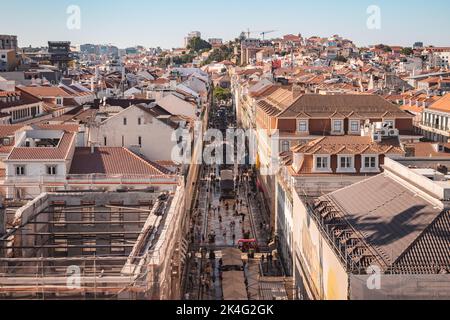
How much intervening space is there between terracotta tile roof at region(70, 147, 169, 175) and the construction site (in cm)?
866

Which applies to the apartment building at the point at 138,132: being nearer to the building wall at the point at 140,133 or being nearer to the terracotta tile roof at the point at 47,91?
the building wall at the point at 140,133

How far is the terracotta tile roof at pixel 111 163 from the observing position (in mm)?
38875

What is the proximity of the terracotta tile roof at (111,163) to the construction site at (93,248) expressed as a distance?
866 centimetres

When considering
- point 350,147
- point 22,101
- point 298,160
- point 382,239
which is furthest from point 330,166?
point 22,101

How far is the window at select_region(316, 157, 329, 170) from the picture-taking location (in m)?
38.0

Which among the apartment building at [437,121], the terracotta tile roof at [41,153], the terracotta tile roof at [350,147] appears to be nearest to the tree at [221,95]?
the apartment building at [437,121]

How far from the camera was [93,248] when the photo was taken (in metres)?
26.8

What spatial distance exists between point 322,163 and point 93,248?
49.1ft

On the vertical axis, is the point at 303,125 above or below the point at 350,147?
below

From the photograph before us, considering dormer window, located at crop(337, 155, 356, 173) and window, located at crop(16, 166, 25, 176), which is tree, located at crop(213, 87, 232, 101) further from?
dormer window, located at crop(337, 155, 356, 173)

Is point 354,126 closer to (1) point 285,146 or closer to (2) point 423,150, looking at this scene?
(1) point 285,146

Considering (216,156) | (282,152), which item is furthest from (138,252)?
(216,156)

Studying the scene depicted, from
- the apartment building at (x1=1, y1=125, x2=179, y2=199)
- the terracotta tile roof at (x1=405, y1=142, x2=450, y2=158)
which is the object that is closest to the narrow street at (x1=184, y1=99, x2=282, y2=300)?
the apartment building at (x1=1, y1=125, x2=179, y2=199)
